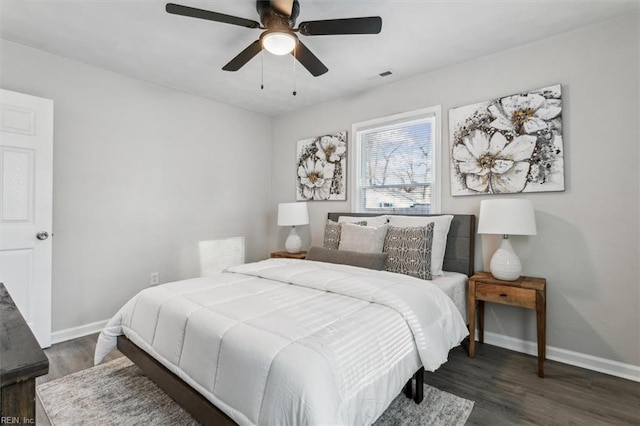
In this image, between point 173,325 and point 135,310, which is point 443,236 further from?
point 135,310

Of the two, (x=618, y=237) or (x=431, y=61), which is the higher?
(x=431, y=61)

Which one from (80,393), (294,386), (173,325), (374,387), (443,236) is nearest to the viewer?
(294,386)

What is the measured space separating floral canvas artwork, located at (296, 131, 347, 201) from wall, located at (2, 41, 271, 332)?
0.86 meters

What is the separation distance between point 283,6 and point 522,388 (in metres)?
2.95

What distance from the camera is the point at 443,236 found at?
9.45 feet

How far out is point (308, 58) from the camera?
236 cm

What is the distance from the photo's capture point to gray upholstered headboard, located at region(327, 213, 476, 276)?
9.45ft

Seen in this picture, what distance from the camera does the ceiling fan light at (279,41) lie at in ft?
6.72

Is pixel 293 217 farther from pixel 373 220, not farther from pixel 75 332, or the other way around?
pixel 75 332

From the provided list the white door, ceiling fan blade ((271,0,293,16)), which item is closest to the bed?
the white door

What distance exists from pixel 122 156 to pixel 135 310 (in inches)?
75.8

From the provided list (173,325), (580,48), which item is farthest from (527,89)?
(173,325)

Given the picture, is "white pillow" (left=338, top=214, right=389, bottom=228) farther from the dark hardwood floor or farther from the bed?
the dark hardwood floor

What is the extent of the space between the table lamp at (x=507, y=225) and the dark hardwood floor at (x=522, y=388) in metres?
0.70
